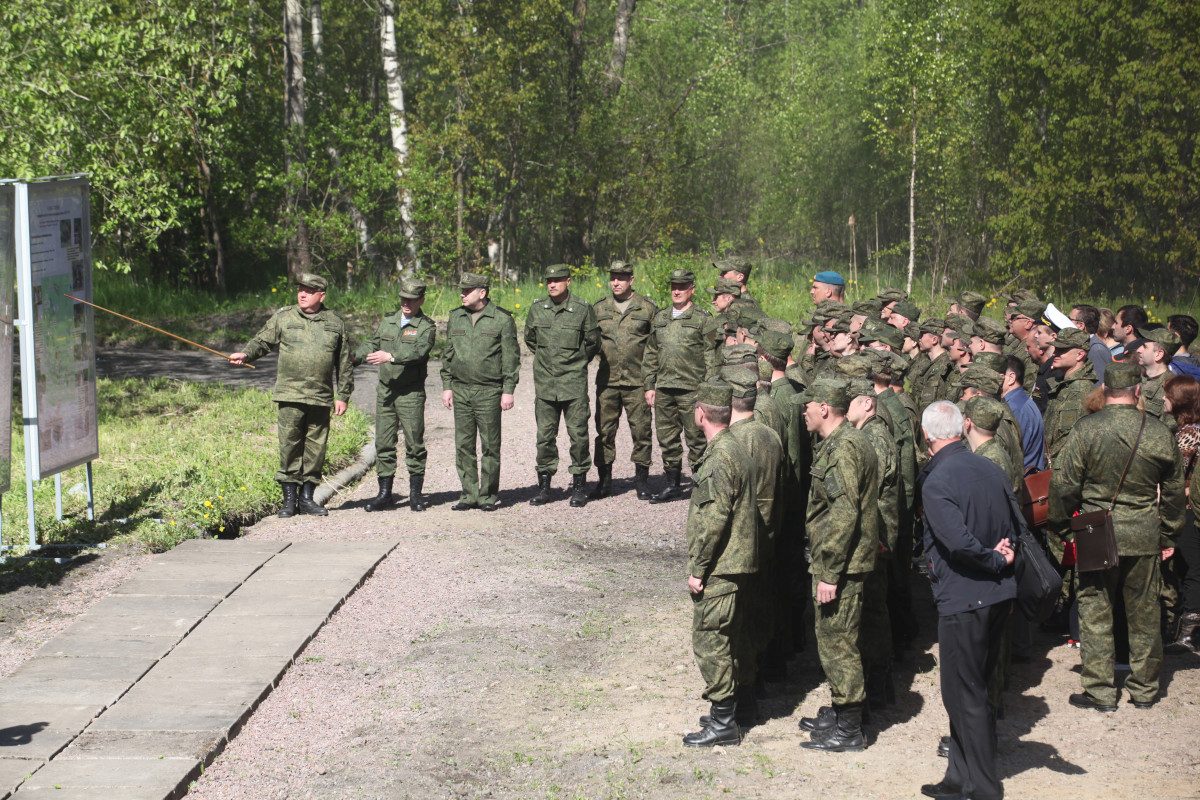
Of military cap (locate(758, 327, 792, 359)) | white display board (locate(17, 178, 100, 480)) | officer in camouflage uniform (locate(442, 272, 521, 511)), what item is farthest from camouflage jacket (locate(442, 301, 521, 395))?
military cap (locate(758, 327, 792, 359))

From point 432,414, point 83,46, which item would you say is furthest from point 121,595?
point 83,46

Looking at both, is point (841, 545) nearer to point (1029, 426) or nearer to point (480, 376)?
point (1029, 426)

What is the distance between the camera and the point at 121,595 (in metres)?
9.87

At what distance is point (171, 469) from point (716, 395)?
7.85 m

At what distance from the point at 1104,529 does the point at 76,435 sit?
26.1 ft

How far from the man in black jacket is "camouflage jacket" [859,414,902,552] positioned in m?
0.94

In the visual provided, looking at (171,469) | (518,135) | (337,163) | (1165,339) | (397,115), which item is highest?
(397,115)

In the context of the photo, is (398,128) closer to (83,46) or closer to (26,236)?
(83,46)

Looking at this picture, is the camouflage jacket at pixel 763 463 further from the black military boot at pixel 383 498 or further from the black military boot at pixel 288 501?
the black military boot at pixel 288 501

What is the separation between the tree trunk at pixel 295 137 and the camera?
2667 centimetres

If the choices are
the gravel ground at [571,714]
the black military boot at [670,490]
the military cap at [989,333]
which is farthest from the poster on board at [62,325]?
the military cap at [989,333]

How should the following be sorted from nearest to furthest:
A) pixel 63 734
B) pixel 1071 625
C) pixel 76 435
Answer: pixel 63 734, pixel 1071 625, pixel 76 435

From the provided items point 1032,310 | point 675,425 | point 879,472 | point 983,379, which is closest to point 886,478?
point 879,472

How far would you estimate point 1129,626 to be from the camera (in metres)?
8.12
